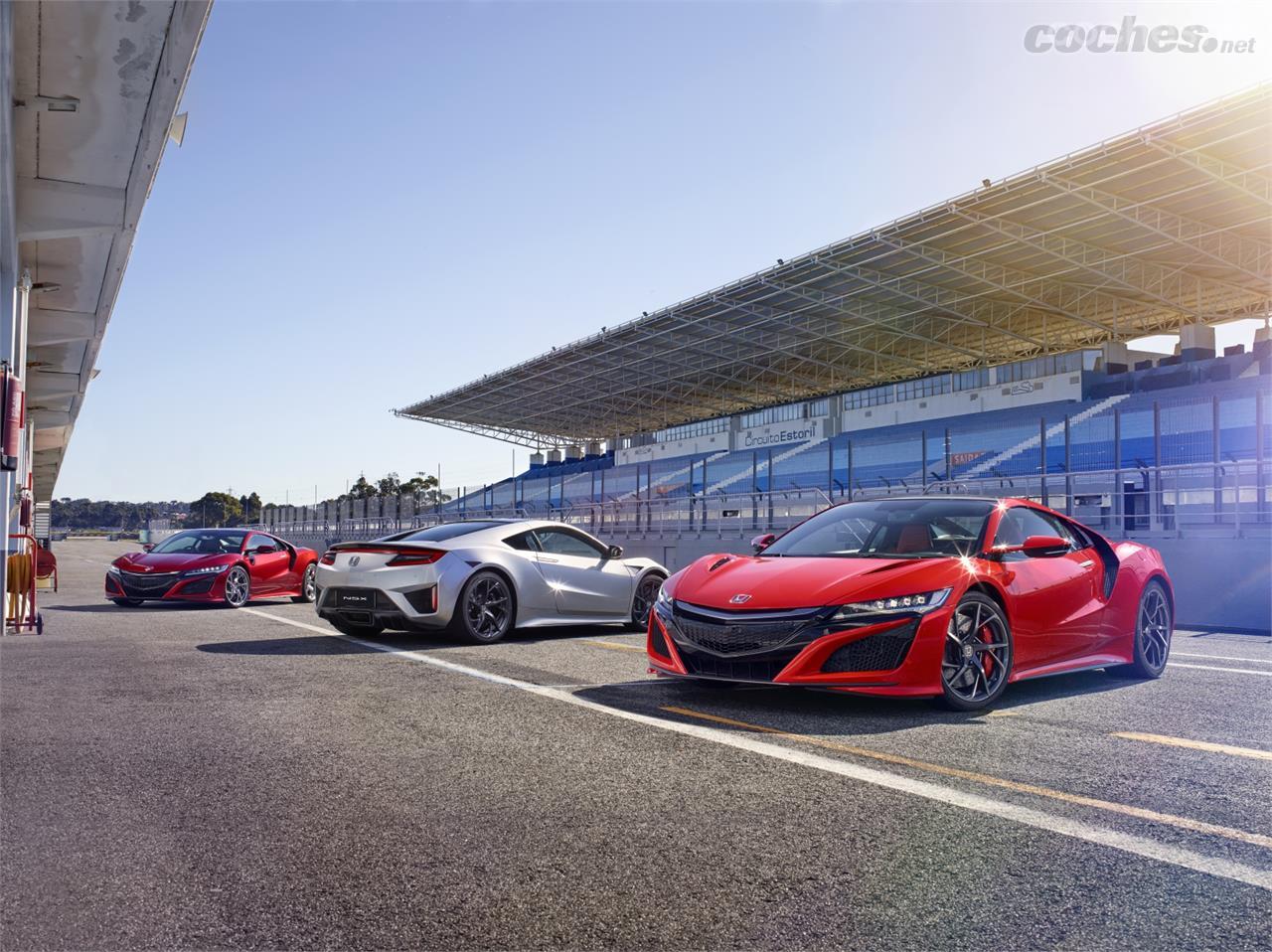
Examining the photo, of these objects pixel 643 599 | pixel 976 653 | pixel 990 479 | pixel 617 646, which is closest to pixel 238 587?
pixel 643 599

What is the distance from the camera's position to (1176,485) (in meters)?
14.9

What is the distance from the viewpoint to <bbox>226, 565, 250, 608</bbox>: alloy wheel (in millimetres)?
14750

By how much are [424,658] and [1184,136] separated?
1184 inches

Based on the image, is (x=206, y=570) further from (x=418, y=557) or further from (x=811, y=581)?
(x=811, y=581)

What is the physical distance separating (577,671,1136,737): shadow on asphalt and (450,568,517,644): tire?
297 cm

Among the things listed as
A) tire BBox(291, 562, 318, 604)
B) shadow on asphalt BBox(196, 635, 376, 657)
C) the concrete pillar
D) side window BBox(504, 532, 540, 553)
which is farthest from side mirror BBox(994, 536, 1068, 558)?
the concrete pillar

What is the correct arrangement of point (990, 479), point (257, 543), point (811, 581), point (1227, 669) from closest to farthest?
point (811, 581) < point (1227, 669) < point (257, 543) < point (990, 479)

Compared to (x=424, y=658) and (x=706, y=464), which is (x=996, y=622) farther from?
(x=706, y=464)

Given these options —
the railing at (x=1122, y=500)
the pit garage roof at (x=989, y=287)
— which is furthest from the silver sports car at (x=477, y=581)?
the pit garage roof at (x=989, y=287)

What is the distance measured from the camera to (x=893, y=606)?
5.95 meters

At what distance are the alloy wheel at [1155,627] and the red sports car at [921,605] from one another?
14 millimetres

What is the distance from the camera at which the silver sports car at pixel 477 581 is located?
383 inches

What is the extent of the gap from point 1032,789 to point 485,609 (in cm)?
645

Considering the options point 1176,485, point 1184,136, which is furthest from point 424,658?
point 1184,136
